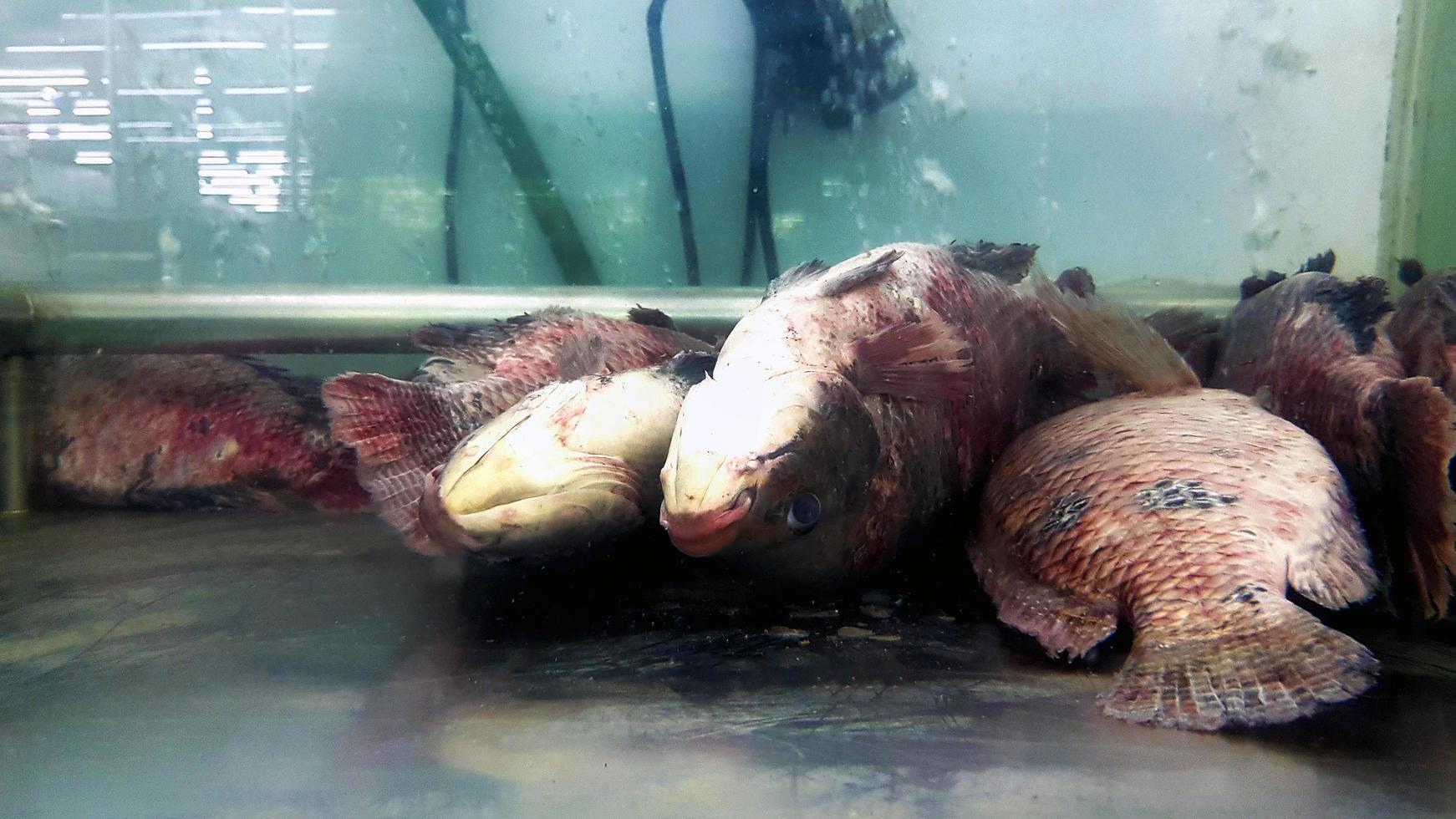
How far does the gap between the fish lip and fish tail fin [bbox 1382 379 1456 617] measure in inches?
60.9

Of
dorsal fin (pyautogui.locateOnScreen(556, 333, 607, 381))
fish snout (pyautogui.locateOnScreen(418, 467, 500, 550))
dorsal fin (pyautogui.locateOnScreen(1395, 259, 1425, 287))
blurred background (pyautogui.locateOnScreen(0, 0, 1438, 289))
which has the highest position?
blurred background (pyautogui.locateOnScreen(0, 0, 1438, 289))

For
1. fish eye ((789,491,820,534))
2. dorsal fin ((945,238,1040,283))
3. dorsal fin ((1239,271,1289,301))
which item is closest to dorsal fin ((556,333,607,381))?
fish eye ((789,491,820,534))

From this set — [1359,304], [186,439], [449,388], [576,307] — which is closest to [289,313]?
[186,439]

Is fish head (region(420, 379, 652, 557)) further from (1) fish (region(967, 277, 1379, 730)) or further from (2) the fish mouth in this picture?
(1) fish (region(967, 277, 1379, 730))

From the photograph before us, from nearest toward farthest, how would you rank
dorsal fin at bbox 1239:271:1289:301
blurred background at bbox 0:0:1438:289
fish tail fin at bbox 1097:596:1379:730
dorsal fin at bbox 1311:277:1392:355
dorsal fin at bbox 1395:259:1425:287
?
fish tail fin at bbox 1097:596:1379:730 < dorsal fin at bbox 1311:277:1392:355 < dorsal fin at bbox 1239:271:1289:301 < dorsal fin at bbox 1395:259:1425:287 < blurred background at bbox 0:0:1438:289

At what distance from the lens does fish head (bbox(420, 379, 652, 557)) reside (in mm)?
1231

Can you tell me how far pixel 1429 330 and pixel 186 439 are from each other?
10.4 ft

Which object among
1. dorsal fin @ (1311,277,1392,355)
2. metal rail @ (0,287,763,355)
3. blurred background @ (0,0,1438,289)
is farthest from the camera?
blurred background @ (0,0,1438,289)

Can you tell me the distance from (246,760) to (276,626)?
486 millimetres

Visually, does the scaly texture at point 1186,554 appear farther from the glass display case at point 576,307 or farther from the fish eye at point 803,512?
the fish eye at point 803,512

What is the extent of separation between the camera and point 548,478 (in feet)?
4.17

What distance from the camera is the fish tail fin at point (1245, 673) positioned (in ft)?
3.03

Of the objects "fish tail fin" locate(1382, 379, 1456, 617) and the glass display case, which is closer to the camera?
the glass display case

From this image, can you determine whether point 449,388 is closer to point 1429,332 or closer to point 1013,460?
point 1013,460
